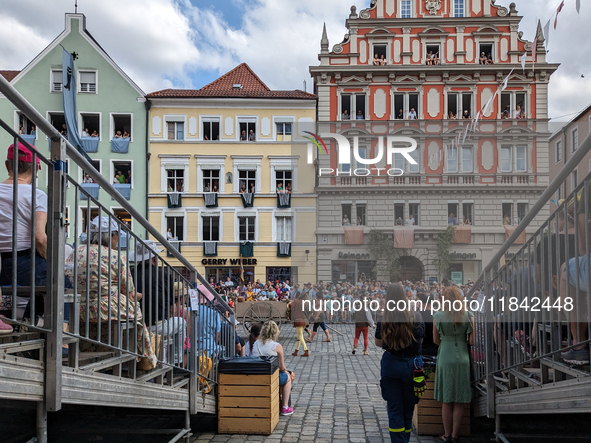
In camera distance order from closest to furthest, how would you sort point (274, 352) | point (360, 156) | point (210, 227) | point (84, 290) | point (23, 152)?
point (23, 152), point (84, 290), point (274, 352), point (210, 227), point (360, 156)

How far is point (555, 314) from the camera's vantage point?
3908 mm

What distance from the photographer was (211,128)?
3641 centimetres

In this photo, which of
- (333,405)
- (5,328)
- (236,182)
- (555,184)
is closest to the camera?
(5,328)

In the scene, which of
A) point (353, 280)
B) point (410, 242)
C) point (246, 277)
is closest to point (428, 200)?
point (410, 242)

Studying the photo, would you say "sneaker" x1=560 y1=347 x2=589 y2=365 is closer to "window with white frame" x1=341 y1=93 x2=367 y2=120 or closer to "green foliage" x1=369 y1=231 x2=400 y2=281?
"green foliage" x1=369 y1=231 x2=400 y2=281

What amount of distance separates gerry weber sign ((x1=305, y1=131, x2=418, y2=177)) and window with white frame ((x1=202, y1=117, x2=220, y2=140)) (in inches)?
208

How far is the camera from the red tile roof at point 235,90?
36.0 meters

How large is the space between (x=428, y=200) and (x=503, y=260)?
31.0m

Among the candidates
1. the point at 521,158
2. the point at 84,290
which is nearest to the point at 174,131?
the point at 521,158

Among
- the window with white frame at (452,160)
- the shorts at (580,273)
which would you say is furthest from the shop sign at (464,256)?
the shorts at (580,273)

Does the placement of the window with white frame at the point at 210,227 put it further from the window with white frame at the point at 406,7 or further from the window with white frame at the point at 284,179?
the window with white frame at the point at 406,7

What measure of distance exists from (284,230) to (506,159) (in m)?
13.9

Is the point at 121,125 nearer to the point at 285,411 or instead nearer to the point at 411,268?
the point at 411,268

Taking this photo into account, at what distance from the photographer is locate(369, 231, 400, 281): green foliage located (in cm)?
3506
